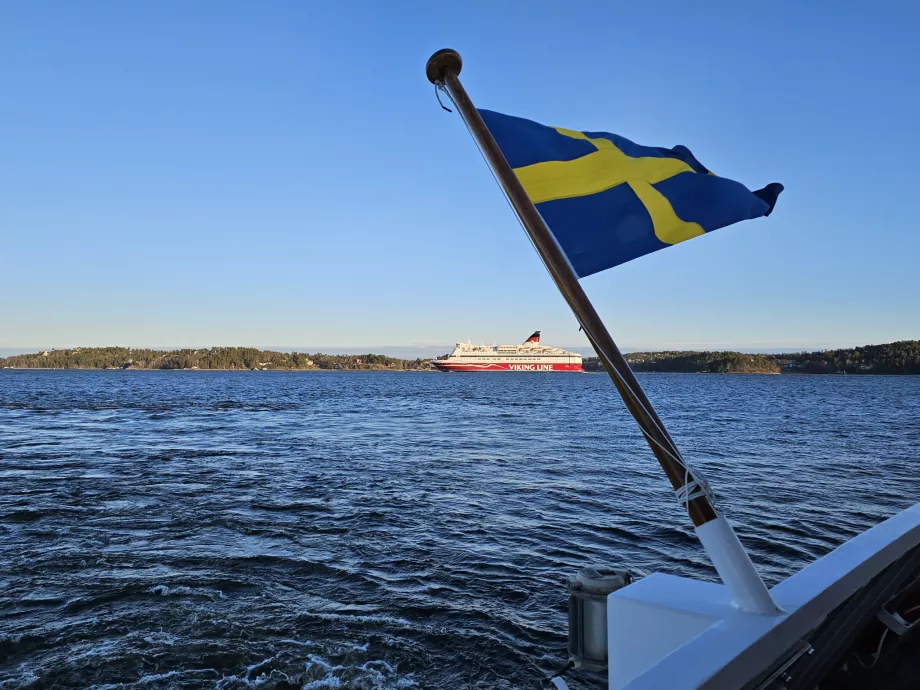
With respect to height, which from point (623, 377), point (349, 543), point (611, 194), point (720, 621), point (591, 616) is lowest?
point (349, 543)

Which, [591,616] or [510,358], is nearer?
[591,616]

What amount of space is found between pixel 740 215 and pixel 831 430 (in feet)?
97.2

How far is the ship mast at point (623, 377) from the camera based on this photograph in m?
2.31

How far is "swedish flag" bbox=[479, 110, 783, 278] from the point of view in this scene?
9.37 ft

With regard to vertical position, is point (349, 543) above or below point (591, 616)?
below

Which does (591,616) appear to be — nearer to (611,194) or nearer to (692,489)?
(692,489)

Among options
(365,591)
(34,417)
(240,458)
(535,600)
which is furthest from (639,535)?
(34,417)

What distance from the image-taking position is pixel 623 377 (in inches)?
94.7

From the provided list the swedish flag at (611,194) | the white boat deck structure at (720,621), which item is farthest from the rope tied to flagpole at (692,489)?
the swedish flag at (611,194)

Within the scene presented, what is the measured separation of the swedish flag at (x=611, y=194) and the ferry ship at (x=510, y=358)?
5486 inches

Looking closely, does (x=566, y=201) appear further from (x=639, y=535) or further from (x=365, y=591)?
(x=639, y=535)

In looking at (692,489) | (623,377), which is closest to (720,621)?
(692,489)

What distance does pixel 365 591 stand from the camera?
7.24 metres

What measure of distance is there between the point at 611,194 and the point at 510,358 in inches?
5638
